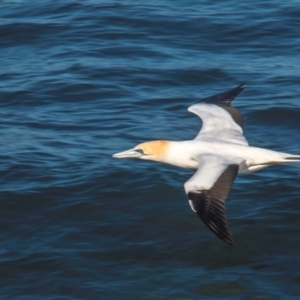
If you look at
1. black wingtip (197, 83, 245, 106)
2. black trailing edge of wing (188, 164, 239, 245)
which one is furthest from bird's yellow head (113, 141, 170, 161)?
black wingtip (197, 83, 245, 106)

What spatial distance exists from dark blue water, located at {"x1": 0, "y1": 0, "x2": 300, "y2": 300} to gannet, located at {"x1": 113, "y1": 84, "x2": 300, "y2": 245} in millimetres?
872

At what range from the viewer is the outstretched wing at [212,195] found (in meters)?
8.89

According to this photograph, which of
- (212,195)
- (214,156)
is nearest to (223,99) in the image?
(214,156)

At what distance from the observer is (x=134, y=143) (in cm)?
1312

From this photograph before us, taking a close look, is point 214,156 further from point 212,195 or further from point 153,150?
point 212,195

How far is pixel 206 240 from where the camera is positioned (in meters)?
10.5

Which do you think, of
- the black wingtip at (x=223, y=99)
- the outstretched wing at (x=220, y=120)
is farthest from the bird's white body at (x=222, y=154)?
the black wingtip at (x=223, y=99)

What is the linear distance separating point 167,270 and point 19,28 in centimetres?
984

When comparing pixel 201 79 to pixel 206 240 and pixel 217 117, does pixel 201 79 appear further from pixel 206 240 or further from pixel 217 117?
pixel 206 240

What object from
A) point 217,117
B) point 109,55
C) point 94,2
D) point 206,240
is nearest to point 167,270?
point 206,240

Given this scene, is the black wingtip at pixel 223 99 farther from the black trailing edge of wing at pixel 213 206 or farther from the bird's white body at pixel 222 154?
the black trailing edge of wing at pixel 213 206

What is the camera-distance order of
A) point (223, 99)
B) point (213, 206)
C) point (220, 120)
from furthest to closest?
point (223, 99) → point (220, 120) → point (213, 206)

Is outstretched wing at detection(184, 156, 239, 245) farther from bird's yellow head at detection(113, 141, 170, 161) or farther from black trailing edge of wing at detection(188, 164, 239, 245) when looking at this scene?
bird's yellow head at detection(113, 141, 170, 161)

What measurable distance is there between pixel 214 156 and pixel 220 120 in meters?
1.61
